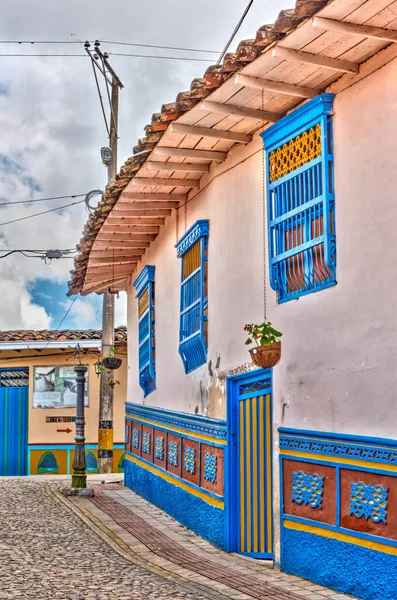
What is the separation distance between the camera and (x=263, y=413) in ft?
27.5

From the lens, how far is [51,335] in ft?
66.1

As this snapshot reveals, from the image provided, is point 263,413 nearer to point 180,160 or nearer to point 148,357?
point 180,160

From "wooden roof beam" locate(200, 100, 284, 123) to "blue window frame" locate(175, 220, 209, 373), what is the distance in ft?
7.48

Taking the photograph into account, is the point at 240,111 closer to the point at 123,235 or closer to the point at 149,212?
the point at 149,212

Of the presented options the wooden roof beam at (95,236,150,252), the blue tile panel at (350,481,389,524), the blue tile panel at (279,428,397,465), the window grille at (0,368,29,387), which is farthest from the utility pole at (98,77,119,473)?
the blue tile panel at (350,481,389,524)

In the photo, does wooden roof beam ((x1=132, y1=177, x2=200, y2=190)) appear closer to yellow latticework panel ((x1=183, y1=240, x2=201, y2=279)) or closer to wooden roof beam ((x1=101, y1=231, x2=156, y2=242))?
yellow latticework panel ((x1=183, y1=240, x2=201, y2=279))

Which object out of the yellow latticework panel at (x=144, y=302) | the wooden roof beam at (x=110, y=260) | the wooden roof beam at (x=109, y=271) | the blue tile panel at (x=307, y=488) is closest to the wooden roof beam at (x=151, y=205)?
the yellow latticework panel at (x=144, y=302)

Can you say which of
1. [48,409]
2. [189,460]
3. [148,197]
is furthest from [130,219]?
[48,409]

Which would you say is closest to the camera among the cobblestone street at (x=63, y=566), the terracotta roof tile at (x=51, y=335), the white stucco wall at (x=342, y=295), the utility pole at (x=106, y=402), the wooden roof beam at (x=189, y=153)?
the white stucco wall at (x=342, y=295)

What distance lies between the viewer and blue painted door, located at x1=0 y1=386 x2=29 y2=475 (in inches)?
809

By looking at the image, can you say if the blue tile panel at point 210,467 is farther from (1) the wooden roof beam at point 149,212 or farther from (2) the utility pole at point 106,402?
(2) the utility pole at point 106,402

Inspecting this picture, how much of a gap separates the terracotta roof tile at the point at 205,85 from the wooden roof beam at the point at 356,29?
10 centimetres

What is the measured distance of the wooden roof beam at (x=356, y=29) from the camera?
5.72 meters

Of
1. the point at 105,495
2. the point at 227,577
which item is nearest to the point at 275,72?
the point at 227,577
